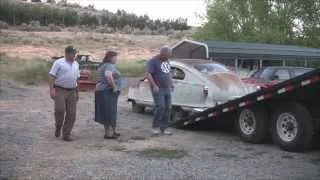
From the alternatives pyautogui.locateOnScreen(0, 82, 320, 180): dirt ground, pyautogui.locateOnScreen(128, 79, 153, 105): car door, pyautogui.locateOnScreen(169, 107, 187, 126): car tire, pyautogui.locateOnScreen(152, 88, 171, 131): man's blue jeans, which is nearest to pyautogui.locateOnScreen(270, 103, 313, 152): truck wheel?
pyautogui.locateOnScreen(0, 82, 320, 180): dirt ground

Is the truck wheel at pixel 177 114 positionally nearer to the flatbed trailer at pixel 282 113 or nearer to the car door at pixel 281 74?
the flatbed trailer at pixel 282 113

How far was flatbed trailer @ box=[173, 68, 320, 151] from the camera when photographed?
1040 centimetres

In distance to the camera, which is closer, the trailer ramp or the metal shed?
the trailer ramp

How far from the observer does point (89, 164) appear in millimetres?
9148

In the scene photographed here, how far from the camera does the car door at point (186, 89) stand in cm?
1417

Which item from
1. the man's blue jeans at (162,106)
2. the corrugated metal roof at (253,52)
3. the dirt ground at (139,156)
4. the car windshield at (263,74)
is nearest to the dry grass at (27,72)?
the corrugated metal roof at (253,52)

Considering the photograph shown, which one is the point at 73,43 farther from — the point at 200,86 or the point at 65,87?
the point at 65,87

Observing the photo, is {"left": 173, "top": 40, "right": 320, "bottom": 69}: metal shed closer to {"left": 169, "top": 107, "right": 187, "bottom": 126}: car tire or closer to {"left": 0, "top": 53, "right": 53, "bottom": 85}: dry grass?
{"left": 0, "top": 53, "right": 53, "bottom": 85}: dry grass

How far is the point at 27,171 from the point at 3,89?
16.1 m

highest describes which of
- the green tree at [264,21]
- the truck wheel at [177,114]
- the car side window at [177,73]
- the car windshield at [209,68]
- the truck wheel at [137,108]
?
the green tree at [264,21]

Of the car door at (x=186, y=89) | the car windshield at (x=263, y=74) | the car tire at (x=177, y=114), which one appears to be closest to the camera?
the car door at (x=186, y=89)

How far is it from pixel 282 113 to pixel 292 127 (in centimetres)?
32

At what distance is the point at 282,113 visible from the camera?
10.9 meters

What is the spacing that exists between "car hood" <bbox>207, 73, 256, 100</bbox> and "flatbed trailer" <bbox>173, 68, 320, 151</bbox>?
1769 mm
